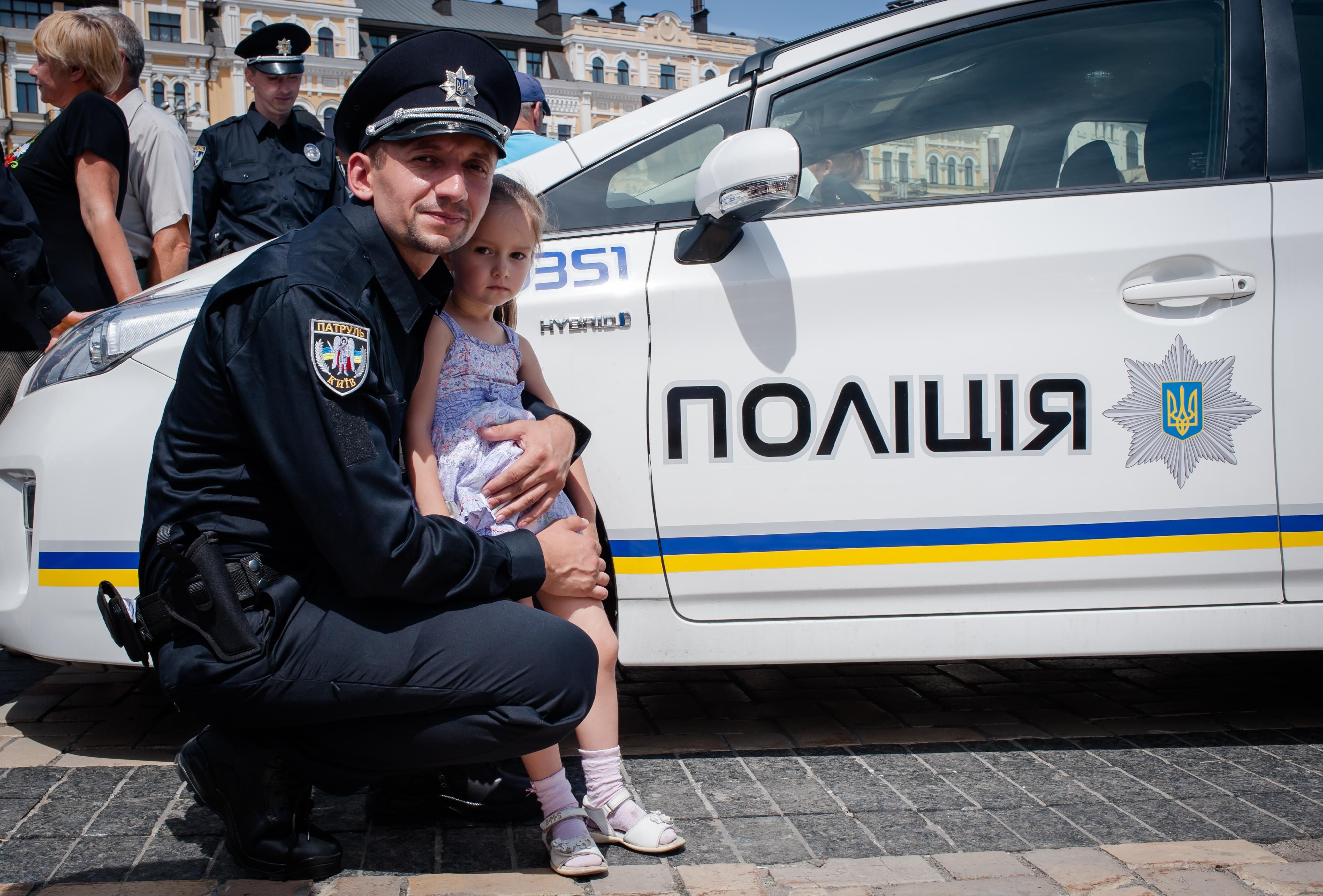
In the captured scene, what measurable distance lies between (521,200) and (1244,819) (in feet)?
6.28

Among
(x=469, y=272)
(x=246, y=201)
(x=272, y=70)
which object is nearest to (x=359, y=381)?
(x=469, y=272)

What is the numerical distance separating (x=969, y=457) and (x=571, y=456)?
35.5 inches

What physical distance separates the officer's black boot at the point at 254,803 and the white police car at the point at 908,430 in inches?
26.1

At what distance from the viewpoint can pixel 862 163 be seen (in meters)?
2.74

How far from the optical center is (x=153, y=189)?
3.75 metres

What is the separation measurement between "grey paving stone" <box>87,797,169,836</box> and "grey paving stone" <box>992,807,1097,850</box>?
172 centimetres

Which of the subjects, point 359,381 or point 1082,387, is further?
point 1082,387

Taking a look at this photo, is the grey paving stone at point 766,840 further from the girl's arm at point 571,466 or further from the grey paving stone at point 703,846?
the girl's arm at point 571,466

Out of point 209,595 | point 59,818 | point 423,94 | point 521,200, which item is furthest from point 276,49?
point 209,595

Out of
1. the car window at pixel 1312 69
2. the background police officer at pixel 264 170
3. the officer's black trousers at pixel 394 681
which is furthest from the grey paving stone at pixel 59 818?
the car window at pixel 1312 69

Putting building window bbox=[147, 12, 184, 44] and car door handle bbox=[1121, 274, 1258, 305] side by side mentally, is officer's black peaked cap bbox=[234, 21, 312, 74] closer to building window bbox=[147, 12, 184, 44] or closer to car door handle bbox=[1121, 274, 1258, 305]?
car door handle bbox=[1121, 274, 1258, 305]

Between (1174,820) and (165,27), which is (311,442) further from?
(165,27)

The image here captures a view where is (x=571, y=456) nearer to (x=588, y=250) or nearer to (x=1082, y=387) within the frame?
(x=588, y=250)

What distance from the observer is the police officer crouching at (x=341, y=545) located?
5.97 ft
